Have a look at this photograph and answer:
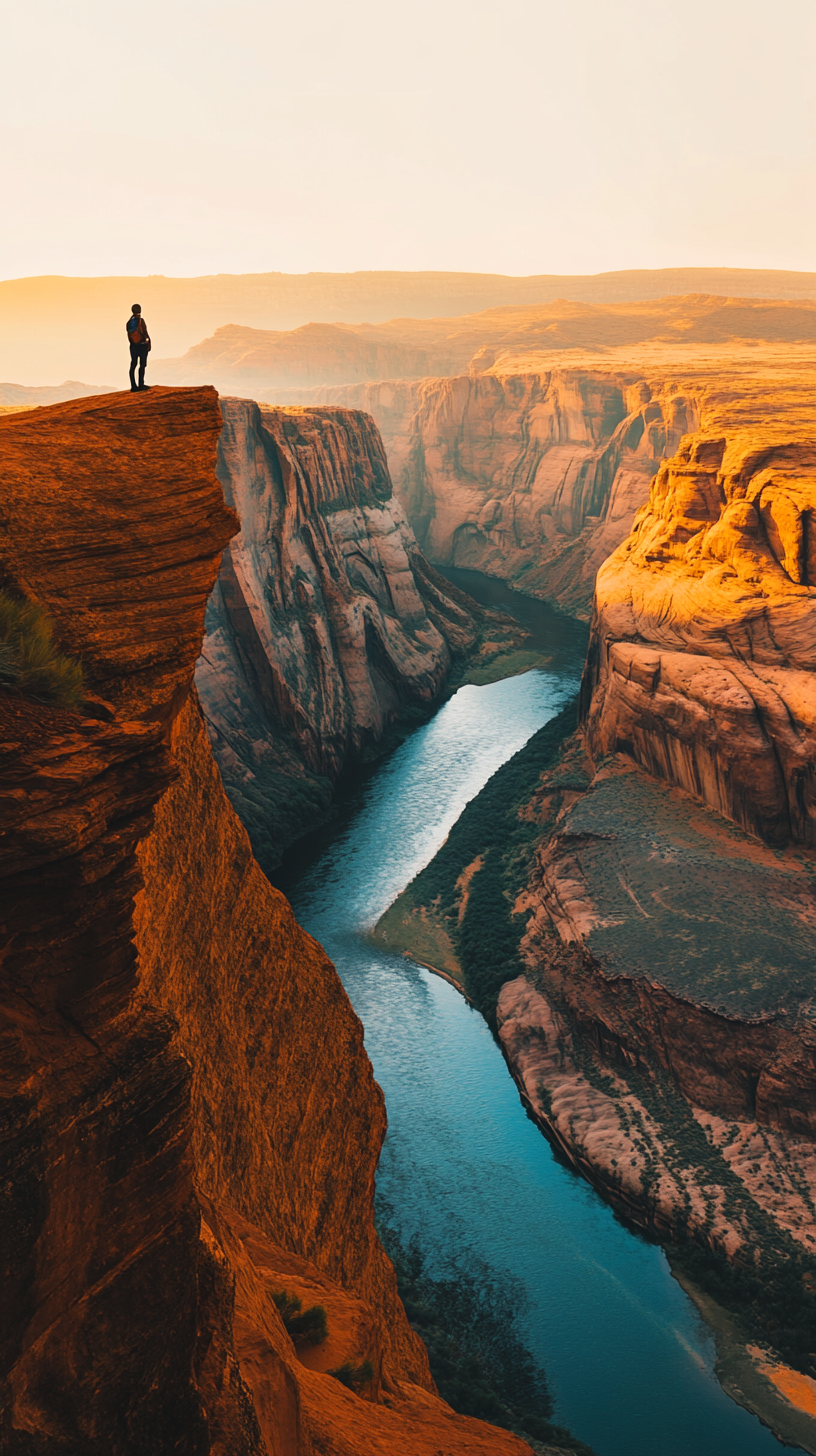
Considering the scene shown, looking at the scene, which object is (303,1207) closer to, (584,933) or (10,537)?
(10,537)

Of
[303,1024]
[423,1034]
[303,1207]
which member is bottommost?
[423,1034]

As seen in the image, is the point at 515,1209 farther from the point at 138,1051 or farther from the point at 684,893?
the point at 138,1051

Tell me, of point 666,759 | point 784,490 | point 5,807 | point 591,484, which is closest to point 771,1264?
point 666,759

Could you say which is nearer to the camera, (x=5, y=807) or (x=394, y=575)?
(x=5, y=807)

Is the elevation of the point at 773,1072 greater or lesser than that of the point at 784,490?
lesser

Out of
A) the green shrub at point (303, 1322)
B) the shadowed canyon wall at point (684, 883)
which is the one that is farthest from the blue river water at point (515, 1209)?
the green shrub at point (303, 1322)

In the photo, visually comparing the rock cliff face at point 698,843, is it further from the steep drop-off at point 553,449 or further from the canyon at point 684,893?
the steep drop-off at point 553,449

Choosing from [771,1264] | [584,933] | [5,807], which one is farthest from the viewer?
[584,933]
